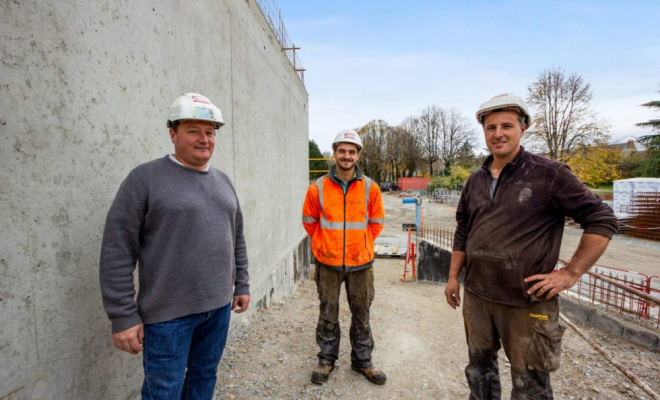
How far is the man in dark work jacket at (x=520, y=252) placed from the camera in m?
1.96

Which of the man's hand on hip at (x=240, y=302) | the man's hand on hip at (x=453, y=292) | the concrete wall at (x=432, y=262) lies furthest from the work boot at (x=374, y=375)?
the concrete wall at (x=432, y=262)

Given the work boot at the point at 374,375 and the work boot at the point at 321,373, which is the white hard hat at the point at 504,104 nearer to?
the work boot at the point at 374,375

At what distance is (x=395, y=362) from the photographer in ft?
11.5

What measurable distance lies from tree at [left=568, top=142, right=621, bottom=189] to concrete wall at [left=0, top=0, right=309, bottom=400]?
30054mm

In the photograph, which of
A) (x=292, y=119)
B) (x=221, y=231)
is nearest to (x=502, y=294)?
(x=221, y=231)

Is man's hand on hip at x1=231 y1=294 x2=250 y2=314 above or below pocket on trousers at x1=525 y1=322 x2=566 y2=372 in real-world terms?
above

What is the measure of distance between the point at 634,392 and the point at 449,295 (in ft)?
7.76

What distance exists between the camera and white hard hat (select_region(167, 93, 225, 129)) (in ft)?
5.86

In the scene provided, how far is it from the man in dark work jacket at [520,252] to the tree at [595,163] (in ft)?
93.9

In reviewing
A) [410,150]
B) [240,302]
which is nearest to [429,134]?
[410,150]

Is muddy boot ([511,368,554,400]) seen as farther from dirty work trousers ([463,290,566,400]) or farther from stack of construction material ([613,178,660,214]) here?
stack of construction material ([613,178,660,214])

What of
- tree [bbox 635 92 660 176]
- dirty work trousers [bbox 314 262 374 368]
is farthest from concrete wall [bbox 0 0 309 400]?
tree [bbox 635 92 660 176]

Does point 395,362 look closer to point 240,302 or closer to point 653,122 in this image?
point 240,302

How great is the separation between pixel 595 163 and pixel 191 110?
1252 inches
